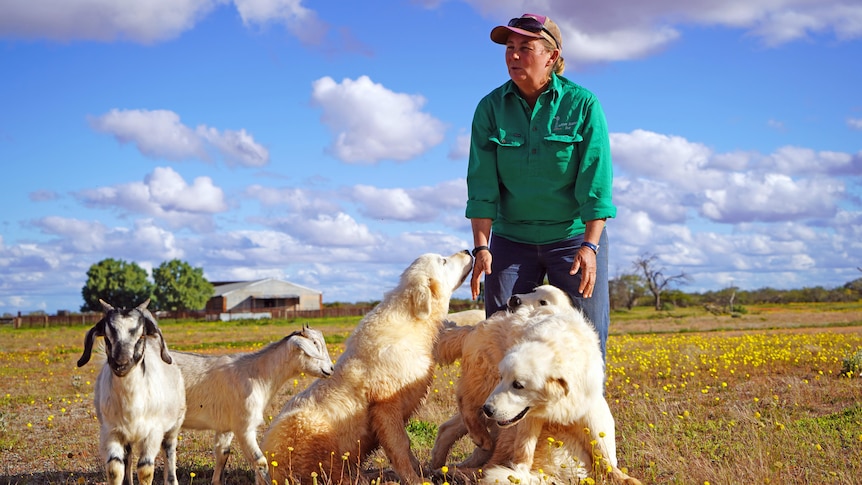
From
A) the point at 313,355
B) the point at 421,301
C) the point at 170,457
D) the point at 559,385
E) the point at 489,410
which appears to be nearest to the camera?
the point at 489,410

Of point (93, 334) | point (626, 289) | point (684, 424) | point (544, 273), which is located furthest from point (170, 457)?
point (626, 289)

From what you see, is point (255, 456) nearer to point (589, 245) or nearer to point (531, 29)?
point (589, 245)

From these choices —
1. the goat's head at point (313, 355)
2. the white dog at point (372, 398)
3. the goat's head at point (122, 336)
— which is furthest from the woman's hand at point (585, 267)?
the goat's head at point (122, 336)

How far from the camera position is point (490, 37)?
6273mm

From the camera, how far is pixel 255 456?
20.5 feet

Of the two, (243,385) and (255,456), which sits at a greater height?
(243,385)

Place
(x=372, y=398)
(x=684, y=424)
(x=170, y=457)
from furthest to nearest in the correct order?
(x=684, y=424) < (x=170, y=457) < (x=372, y=398)

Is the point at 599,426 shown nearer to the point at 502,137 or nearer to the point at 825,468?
the point at 825,468

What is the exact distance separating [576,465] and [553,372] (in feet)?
2.76

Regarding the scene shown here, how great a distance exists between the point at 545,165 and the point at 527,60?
90 cm

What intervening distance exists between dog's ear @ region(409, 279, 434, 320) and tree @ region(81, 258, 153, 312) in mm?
81088

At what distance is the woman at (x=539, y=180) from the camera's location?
20.1 feet

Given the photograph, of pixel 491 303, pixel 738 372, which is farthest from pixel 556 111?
pixel 738 372

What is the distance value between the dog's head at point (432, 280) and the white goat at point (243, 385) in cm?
99
